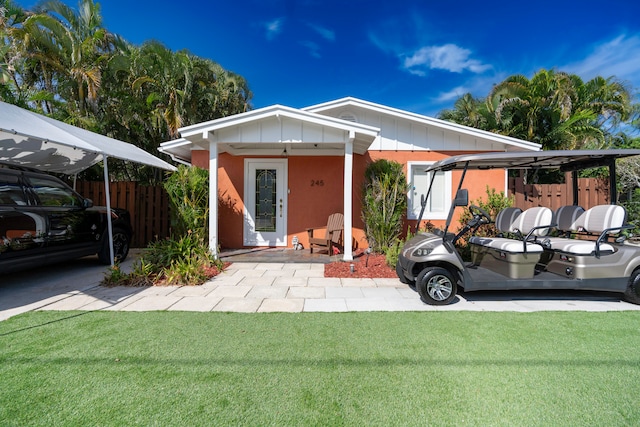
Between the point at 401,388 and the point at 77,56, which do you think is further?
the point at 77,56

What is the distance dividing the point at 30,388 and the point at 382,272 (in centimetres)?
495

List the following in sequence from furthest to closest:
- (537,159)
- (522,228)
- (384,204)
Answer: (384,204) → (522,228) → (537,159)

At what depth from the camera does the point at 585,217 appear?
184 inches

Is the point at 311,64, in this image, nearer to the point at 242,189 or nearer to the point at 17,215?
the point at 242,189

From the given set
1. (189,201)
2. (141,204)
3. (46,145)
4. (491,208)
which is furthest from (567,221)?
(141,204)

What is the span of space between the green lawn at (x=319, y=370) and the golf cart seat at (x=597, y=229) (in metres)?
0.93

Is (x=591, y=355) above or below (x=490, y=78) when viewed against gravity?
below

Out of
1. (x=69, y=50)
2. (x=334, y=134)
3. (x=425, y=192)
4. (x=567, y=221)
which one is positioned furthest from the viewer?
(x=69, y=50)

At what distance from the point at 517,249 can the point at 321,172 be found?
17.6ft

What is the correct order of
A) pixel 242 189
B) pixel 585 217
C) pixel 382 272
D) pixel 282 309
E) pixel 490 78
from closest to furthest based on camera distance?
pixel 282 309 → pixel 585 217 → pixel 382 272 → pixel 242 189 → pixel 490 78

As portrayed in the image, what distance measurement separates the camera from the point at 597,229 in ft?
14.4

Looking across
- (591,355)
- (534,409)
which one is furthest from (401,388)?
(591,355)

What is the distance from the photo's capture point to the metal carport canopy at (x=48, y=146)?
15.8ft

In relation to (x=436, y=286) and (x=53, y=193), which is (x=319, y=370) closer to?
(x=436, y=286)
